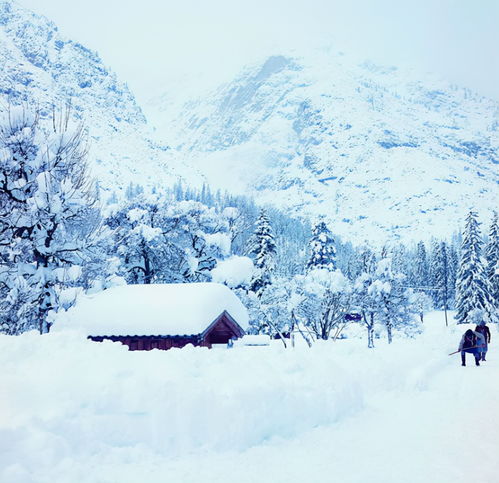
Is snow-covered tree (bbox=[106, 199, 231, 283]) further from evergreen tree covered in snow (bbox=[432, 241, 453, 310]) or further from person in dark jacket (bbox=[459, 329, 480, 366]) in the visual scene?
evergreen tree covered in snow (bbox=[432, 241, 453, 310])

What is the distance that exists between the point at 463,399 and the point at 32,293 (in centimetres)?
1330

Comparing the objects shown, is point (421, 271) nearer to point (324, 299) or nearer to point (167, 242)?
point (324, 299)

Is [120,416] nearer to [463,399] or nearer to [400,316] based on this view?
[463,399]

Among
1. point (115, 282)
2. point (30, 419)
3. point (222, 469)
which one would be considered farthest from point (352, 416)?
point (115, 282)

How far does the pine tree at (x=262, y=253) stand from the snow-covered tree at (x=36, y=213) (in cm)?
2112

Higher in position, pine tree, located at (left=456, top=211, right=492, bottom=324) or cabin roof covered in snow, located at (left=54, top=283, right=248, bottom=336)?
cabin roof covered in snow, located at (left=54, top=283, right=248, bottom=336)

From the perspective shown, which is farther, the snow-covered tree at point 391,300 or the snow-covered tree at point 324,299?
the snow-covered tree at point 391,300

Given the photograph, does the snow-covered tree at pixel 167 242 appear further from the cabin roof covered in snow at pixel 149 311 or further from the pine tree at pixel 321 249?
the pine tree at pixel 321 249

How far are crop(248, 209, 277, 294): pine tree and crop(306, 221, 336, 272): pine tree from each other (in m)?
6.72

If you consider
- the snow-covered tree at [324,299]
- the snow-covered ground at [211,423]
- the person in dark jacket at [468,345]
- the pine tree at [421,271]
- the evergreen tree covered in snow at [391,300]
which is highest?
the snow-covered ground at [211,423]

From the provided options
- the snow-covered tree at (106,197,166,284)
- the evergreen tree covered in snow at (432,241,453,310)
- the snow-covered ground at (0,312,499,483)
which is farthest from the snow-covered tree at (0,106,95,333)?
the evergreen tree covered in snow at (432,241,453,310)

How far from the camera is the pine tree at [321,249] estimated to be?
4406 centimetres

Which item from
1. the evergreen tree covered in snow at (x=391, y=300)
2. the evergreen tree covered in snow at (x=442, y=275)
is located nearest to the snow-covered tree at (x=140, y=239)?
the evergreen tree covered in snow at (x=391, y=300)

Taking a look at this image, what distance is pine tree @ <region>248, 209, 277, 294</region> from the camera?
3672cm
